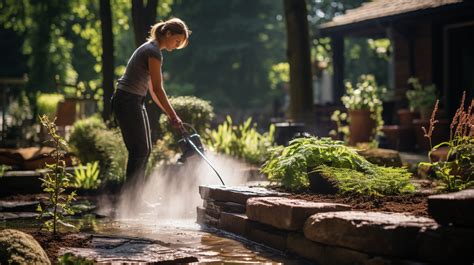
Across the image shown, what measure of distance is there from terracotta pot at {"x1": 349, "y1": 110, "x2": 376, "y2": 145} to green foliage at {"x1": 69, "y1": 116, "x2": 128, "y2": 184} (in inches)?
178

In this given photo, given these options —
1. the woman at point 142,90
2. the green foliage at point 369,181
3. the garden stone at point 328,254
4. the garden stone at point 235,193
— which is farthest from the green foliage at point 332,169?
the woman at point 142,90

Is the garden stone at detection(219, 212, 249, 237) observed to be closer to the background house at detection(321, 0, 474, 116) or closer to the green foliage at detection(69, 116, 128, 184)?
the green foliage at detection(69, 116, 128, 184)

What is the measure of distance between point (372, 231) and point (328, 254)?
1.61 ft

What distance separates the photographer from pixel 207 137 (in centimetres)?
1055

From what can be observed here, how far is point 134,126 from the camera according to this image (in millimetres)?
6805

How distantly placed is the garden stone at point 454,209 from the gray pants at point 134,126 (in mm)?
3522

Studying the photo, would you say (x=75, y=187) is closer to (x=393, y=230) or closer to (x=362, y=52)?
(x=393, y=230)

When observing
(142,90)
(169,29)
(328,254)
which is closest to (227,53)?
(142,90)

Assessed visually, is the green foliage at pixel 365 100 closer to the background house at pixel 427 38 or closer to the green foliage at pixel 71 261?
the background house at pixel 427 38

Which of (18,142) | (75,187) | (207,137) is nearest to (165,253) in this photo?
(75,187)

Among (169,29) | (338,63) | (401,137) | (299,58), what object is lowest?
(401,137)

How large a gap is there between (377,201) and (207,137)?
5566mm

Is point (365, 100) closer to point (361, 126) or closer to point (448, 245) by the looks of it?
point (361, 126)

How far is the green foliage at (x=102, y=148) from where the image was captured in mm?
9133
